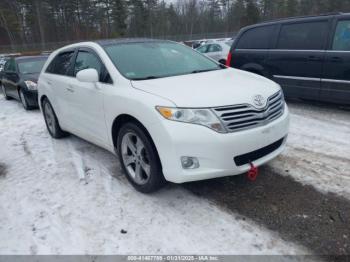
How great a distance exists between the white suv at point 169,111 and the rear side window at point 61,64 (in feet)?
0.48

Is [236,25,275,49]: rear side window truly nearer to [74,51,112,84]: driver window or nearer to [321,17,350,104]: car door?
[321,17,350,104]: car door

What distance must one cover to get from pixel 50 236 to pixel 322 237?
2.44 meters

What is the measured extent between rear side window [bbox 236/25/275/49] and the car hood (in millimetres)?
3594

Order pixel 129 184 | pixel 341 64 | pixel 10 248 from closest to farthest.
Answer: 1. pixel 10 248
2. pixel 129 184
3. pixel 341 64

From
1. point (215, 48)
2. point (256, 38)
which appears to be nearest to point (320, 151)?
point (256, 38)

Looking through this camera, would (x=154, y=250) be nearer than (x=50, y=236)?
Yes

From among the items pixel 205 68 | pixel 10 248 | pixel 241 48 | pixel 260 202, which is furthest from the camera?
pixel 241 48

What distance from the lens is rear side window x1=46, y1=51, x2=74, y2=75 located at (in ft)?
16.3

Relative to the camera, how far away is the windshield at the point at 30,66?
955cm

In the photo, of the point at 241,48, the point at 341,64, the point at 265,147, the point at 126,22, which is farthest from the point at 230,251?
the point at 126,22

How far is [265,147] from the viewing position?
341 centimetres

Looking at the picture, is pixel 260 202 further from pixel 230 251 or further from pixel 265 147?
pixel 230 251

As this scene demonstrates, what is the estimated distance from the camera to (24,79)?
876 cm

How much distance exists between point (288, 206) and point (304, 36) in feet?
14.8
